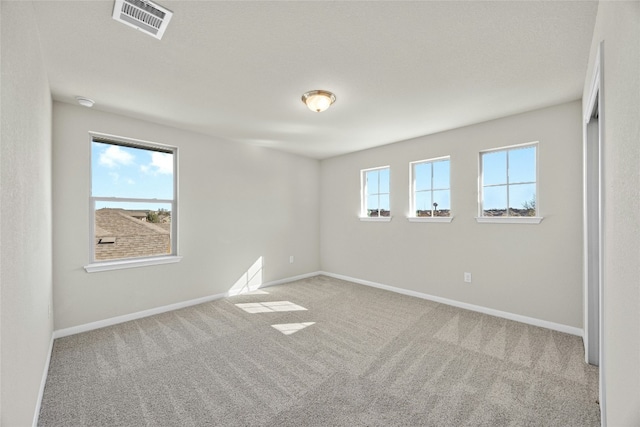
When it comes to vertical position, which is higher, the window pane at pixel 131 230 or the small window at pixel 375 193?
the small window at pixel 375 193

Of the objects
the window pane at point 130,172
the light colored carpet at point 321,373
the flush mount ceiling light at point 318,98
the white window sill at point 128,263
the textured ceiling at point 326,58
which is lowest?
the light colored carpet at point 321,373

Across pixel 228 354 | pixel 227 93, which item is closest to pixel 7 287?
pixel 228 354

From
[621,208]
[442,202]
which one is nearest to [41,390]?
[621,208]

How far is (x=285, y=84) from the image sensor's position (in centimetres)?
246

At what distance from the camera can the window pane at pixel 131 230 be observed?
3172mm

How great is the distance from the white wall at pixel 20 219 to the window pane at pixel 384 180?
13.8 ft

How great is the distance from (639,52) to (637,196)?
45 centimetres

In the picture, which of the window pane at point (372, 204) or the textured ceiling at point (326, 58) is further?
the window pane at point (372, 204)

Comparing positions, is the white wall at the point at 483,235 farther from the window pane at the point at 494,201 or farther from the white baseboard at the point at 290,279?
the white baseboard at the point at 290,279

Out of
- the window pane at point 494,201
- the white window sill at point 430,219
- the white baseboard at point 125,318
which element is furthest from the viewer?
the white window sill at point 430,219

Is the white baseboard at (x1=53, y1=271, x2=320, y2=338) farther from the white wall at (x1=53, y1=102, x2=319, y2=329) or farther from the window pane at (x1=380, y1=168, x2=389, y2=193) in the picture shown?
the window pane at (x1=380, y1=168, x2=389, y2=193)

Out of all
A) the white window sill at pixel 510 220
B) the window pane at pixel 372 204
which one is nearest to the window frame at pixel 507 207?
the white window sill at pixel 510 220

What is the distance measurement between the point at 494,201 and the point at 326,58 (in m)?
2.79

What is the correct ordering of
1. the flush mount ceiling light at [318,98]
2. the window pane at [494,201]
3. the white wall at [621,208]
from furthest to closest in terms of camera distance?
the window pane at [494,201], the flush mount ceiling light at [318,98], the white wall at [621,208]
